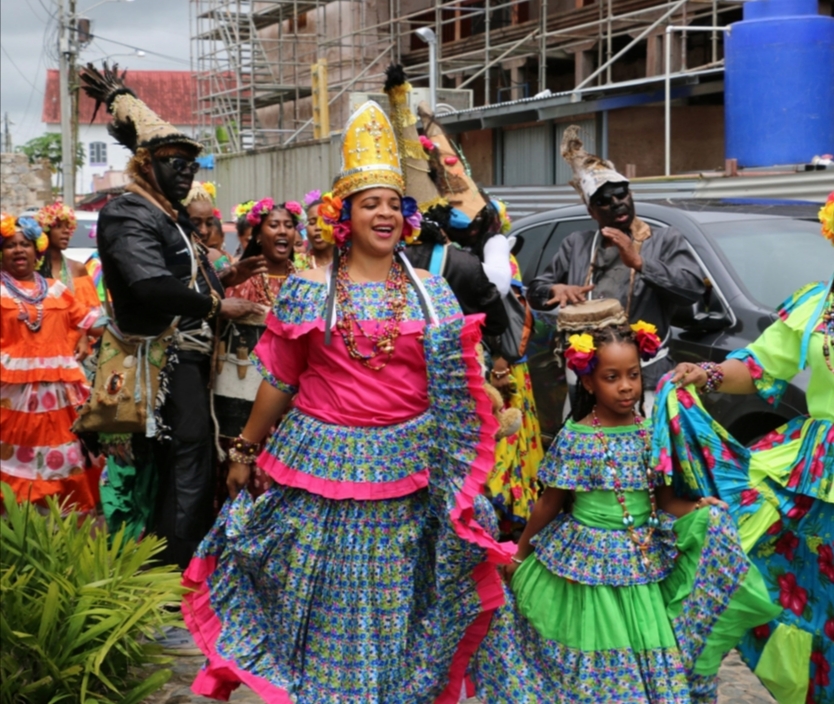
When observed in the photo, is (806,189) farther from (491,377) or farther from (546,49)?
(546,49)

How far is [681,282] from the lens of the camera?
5645 millimetres

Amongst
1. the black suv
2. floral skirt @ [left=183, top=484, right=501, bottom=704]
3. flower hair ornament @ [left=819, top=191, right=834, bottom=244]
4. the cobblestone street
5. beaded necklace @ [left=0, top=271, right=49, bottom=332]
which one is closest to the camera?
floral skirt @ [left=183, top=484, right=501, bottom=704]

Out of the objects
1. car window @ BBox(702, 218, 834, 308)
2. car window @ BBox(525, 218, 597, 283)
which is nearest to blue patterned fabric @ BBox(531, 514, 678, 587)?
car window @ BBox(702, 218, 834, 308)

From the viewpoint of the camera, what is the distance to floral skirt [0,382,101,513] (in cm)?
794

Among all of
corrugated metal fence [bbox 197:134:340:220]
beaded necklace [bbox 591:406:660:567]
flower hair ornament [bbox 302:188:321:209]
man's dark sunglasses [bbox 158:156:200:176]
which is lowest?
beaded necklace [bbox 591:406:660:567]

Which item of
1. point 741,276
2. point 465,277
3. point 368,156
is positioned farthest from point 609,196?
point 368,156

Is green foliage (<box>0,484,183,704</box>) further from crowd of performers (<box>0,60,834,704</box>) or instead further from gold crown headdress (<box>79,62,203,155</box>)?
gold crown headdress (<box>79,62,203,155</box>)

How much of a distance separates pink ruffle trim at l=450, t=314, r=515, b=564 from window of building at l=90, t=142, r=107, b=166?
302ft

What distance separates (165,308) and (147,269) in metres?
0.19

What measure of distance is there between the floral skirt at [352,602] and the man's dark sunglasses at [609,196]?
2.15 meters

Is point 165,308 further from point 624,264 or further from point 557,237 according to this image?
point 557,237

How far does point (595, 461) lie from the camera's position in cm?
431

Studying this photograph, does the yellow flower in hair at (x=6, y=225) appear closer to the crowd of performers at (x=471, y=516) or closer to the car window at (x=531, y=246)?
the car window at (x=531, y=246)

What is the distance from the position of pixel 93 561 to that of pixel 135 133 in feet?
6.93
